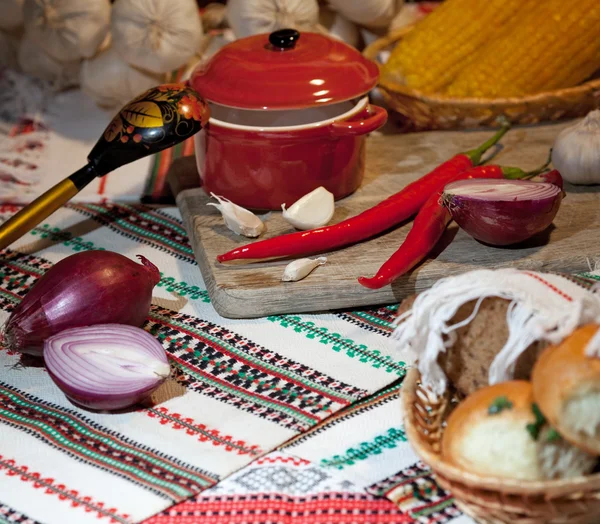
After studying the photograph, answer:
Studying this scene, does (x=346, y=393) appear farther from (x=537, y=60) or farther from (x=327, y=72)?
(x=537, y=60)

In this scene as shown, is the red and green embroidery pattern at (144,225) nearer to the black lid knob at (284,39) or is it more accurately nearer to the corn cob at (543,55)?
the black lid knob at (284,39)

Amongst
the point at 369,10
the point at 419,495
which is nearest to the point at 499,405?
the point at 419,495

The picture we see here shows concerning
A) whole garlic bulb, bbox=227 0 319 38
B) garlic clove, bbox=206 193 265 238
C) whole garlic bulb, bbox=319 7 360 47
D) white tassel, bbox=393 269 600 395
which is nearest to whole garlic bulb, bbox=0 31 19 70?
whole garlic bulb, bbox=227 0 319 38

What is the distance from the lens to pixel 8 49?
1933 mm

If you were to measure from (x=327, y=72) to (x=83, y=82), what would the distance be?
711 millimetres

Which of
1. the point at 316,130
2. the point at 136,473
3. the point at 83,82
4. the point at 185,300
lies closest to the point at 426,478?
the point at 136,473

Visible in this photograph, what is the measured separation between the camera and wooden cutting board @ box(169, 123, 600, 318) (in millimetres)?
1140

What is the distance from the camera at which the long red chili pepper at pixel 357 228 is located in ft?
3.87

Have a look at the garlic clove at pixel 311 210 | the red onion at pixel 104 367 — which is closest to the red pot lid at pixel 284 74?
the garlic clove at pixel 311 210

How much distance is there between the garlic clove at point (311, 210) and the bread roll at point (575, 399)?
60cm

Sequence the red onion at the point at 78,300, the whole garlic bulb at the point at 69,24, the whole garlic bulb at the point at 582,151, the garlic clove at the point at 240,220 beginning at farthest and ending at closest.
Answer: the whole garlic bulb at the point at 69,24, the whole garlic bulb at the point at 582,151, the garlic clove at the point at 240,220, the red onion at the point at 78,300

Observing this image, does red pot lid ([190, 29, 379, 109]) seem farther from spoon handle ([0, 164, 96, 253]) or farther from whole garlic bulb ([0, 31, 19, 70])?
whole garlic bulb ([0, 31, 19, 70])

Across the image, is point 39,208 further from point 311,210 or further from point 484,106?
point 484,106

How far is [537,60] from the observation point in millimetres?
1617
